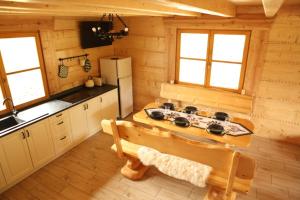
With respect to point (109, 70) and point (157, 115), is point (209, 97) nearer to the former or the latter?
point (157, 115)

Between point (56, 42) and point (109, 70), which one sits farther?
point (109, 70)

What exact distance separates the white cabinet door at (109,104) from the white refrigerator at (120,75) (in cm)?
16

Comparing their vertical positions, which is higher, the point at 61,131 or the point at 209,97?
the point at 209,97

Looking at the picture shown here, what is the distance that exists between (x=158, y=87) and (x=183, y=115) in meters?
1.63

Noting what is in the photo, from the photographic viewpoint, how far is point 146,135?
239 cm

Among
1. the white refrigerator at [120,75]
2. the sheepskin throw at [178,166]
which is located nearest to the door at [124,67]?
the white refrigerator at [120,75]

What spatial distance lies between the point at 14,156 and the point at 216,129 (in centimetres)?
275

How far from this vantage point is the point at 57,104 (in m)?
3.62

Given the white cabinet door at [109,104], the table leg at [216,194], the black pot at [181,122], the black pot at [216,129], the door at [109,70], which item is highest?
the door at [109,70]

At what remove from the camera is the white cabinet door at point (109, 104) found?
427 cm

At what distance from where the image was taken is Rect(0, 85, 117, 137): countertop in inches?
120

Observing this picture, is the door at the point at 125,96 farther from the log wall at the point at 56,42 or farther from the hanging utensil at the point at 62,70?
the hanging utensil at the point at 62,70

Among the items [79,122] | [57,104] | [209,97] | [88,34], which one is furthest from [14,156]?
[209,97]

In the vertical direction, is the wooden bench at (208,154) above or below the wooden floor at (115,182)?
above
